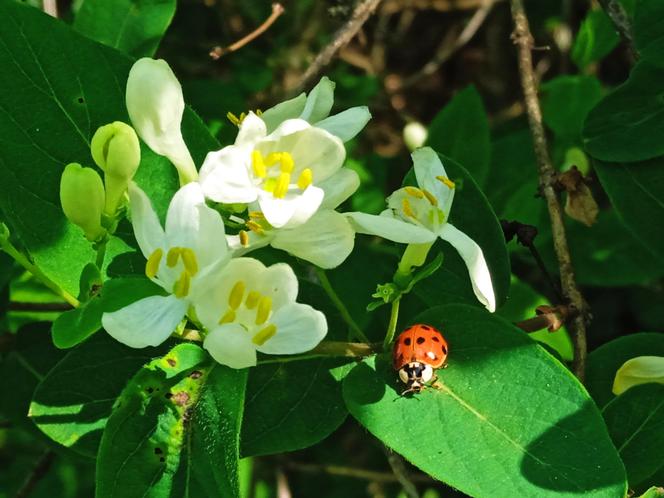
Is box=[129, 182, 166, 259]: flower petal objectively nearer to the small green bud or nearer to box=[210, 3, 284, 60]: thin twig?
the small green bud

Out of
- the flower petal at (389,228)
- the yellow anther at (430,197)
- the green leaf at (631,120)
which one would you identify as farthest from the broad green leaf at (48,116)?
the green leaf at (631,120)

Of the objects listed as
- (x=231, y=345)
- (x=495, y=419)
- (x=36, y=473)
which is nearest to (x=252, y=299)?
(x=231, y=345)

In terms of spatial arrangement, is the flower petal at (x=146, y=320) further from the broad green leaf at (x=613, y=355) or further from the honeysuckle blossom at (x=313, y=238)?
the broad green leaf at (x=613, y=355)

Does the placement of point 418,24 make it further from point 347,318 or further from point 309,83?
point 347,318

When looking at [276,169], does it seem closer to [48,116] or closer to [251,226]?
[251,226]

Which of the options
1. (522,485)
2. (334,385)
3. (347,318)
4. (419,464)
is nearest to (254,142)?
(347,318)
